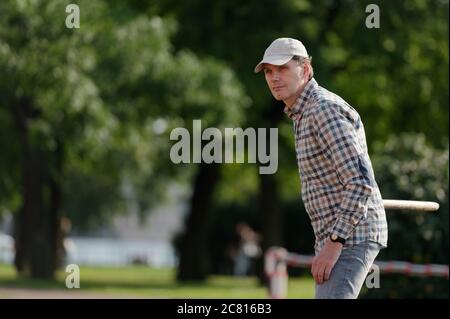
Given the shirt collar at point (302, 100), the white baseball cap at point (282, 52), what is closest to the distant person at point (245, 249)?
the shirt collar at point (302, 100)

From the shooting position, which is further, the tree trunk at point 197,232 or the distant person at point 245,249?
the distant person at point 245,249

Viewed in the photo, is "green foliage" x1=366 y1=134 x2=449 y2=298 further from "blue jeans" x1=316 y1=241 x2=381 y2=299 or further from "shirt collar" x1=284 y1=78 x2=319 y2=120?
"blue jeans" x1=316 y1=241 x2=381 y2=299

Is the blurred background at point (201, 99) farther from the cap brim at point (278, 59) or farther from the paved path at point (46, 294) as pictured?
the cap brim at point (278, 59)

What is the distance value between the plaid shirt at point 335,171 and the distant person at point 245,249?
108 feet

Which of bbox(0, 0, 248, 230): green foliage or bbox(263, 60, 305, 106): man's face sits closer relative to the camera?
bbox(263, 60, 305, 106): man's face

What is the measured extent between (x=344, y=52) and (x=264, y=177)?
3.83m

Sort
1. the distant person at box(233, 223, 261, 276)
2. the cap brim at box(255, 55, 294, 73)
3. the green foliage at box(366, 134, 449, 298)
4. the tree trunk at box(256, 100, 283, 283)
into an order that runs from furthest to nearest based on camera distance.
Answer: the distant person at box(233, 223, 261, 276)
the tree trunk at box(256, 100, 283, 283)
the green foliage at box(366, 134, 449, 298)
the cap brim at box(255, 55, 294, 73)

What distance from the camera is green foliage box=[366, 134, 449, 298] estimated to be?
15.1 metres

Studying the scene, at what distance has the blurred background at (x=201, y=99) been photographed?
16938 mm

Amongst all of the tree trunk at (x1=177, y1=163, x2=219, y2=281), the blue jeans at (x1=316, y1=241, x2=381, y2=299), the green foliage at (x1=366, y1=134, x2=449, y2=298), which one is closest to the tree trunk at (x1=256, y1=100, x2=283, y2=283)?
the tree trunk at (x1=177, y1=163, x2=219, y2=281)

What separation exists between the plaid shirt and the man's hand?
64mm

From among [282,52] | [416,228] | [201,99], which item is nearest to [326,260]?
[282,52]

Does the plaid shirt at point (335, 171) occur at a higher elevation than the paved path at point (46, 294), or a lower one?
higher

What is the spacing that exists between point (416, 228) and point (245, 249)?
24.7 metres
